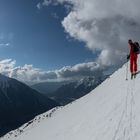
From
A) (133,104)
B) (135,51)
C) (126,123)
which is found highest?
(135,51)

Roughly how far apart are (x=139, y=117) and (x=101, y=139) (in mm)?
2289

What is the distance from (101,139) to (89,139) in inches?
61.7

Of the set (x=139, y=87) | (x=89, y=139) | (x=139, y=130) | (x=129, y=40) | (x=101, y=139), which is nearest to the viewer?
(x=139, y=130)

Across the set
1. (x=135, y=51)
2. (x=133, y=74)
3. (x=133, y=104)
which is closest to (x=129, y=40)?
(x=135, y=51)

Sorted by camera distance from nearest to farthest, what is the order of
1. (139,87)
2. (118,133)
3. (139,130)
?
(139,130), (118,133), (139,87)

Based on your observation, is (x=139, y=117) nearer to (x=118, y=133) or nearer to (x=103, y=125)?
(x=118, y=133)

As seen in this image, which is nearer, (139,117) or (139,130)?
(139,130)

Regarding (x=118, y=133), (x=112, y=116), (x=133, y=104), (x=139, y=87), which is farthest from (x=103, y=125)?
(x=139, y=87)

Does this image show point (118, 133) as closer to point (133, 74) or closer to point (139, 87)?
point (139, 87)

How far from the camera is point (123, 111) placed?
17.2 metres

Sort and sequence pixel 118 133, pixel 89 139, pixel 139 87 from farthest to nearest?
pixel 139 87, pixel 89 139, pixel 118 133

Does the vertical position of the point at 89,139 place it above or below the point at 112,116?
below

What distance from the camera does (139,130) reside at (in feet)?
41.4

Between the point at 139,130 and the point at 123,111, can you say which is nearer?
the point at 139,130
